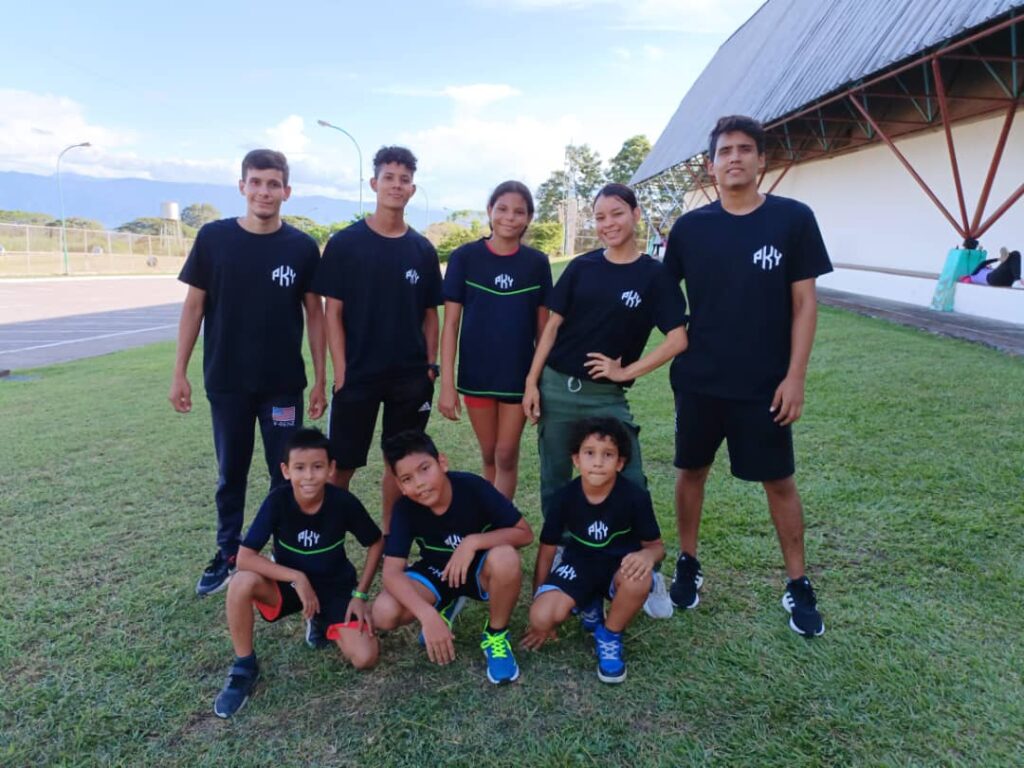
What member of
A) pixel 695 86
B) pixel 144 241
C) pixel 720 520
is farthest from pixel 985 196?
pixel 144 241

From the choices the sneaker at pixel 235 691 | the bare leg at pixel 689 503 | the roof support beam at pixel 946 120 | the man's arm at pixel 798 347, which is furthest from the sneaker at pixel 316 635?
the roof support beam at pixel 946 120

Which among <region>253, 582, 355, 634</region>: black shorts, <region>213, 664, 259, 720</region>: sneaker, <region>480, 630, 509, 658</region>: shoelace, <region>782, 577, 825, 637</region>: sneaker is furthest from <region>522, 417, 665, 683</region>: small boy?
<region>213, 664, 259, 720</region>: sneaker

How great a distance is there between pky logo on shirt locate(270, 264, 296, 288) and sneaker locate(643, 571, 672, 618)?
1972mm

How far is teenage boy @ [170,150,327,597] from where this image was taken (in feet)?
9.21

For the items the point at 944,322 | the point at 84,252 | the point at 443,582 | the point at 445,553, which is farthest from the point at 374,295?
the point at 84,252

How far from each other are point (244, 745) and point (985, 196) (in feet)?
36.3

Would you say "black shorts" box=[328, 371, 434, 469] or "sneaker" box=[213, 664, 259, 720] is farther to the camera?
"black shorts" box=[328, 371, 434, 469]

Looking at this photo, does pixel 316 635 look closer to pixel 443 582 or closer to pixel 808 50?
pixel 443 582

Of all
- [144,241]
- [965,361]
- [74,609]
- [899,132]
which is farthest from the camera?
[144,241]

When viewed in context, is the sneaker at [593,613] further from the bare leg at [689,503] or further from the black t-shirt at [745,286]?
the black t-shirt at [745,286]

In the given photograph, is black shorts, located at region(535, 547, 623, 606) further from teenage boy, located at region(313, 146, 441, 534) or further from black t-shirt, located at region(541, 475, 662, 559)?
teenage boy, located at region(313, 146, 441, 534)

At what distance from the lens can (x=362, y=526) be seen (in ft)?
8.36

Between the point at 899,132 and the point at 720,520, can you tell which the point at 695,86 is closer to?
the point at 899,132

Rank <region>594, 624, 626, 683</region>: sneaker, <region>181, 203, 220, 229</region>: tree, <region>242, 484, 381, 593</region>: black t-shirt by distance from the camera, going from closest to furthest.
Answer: <region>594, 624, 626, 683</region>: sneaker
<region>242, 484, 381, 593</region>: black t-shirt
<region>181, 203, 220, 229</region>: tree
